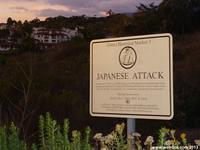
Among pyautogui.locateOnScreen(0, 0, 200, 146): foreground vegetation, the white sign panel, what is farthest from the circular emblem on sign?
pyautogui.locateOnScreen(0, 0, 200, 146): foreground vegetation

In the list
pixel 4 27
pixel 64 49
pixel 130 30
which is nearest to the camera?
pixel 4 27

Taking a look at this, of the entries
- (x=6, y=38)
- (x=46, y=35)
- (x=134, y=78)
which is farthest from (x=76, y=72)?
(x=134, y=78)

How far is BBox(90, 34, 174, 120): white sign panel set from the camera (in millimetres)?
5555

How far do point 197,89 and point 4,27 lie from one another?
5.89 metres

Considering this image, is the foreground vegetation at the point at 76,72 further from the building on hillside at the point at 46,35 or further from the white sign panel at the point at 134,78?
the white sign panel at the point at 134,78

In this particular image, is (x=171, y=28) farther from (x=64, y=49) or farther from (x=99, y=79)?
(x=99, y=79)

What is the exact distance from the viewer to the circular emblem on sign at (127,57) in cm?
580

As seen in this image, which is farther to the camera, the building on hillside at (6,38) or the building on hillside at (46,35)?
the building on hillside at (46,35)

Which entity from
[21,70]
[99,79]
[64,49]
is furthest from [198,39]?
[99,79]

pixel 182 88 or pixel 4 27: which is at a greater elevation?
pixel 4 27

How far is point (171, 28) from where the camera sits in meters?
31.7

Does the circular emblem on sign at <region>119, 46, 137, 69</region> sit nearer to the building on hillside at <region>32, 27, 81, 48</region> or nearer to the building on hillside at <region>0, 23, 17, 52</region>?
the building on hillside at <region>0, 23, 17, 52</region>

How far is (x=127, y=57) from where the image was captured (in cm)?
587

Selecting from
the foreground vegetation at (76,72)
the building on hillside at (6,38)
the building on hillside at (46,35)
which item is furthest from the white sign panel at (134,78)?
the building on hillside at (46,35)
